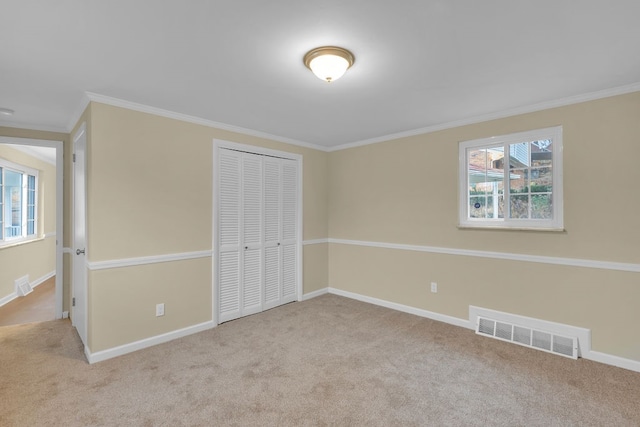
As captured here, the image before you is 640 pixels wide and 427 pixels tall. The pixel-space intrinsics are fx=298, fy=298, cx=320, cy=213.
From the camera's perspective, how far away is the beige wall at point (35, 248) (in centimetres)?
439

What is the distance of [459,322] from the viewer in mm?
3461

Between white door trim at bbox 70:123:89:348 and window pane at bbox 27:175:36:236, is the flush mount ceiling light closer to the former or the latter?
white door trim at bbox 70:123:89:348

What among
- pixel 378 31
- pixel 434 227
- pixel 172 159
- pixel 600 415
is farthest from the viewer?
pixel 434 227

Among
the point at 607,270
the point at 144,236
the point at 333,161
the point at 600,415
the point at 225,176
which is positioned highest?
the point at 333,161

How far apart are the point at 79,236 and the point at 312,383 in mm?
2830

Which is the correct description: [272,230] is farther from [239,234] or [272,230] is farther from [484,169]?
[484,169]

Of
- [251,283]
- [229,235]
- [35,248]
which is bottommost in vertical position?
[251,283]

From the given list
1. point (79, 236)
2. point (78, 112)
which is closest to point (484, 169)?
point (78, 112)

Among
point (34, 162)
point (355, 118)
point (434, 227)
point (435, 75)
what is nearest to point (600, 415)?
point (434, 227)

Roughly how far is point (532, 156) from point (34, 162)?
7.57 meters

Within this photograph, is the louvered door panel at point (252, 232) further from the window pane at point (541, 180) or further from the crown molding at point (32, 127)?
the window pane at point (541, 180)

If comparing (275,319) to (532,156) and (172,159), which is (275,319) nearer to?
(172,159)

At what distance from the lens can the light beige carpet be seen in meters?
1.96

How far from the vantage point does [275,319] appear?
370cm
